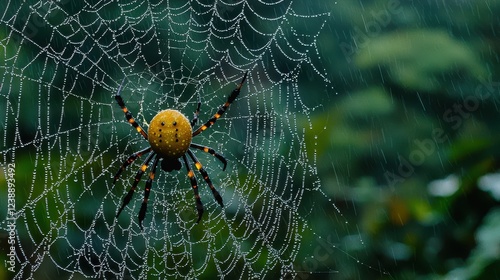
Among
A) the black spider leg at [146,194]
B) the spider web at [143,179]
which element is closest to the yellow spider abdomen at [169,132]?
the black spider leg at [146,194]

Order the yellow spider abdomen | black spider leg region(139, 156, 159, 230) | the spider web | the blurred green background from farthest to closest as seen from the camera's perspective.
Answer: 1. the blurred green background
2. the spider web
3. black spider leg region(139, 156, 159, 230)
4. the yellow spider abdomen

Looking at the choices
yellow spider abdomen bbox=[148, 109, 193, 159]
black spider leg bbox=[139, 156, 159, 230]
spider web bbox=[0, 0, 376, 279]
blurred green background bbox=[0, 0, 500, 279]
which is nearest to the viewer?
yellow spider abdomen bbox=[148, 109, 193, 159]

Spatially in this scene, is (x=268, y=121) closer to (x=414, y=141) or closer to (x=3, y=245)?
(x=414, y=141)

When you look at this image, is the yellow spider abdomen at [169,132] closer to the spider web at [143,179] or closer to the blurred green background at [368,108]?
the spider web at [143,179]

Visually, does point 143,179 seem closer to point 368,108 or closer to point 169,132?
point 368,108

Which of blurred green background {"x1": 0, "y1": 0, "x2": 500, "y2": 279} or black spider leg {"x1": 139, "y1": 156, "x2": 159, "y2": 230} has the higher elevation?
black spider leg {"x1": 139, "y1": 156, "x2": 159, "y2": 230}

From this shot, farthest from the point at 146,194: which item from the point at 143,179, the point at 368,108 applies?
the point at 368,108

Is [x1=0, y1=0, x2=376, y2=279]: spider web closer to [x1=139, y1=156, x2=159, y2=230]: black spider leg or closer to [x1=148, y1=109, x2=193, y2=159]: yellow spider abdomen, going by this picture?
[x1=139, y1=156, x2=159, y2=230]: black spider leg

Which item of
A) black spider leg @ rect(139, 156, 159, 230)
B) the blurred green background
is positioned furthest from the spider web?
black spider leg @ rect(139, 156, 159, 230)

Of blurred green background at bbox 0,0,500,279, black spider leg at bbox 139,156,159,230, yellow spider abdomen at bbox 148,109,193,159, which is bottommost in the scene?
blurred green background at bbox 0,0,500,279
